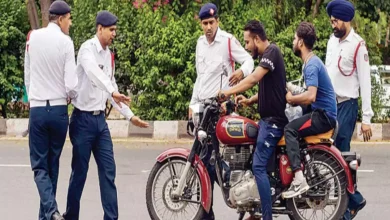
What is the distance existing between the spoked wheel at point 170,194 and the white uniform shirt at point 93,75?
24.5 inches

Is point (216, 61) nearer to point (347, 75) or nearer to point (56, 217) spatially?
point (347, 75)

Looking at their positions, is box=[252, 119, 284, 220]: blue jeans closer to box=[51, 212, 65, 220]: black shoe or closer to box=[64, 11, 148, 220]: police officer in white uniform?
box=[64, 11, 148, 220]: police officer in white uniform

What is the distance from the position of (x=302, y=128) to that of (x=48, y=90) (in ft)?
6.68

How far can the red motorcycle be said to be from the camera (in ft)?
22.6

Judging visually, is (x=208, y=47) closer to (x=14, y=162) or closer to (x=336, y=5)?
(x=336, y=5)

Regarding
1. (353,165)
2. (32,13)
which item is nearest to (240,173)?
(353,165)

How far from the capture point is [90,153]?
691cm

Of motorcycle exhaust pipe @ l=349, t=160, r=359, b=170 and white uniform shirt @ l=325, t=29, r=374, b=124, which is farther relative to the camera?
white uniform shirt @ l=325, t=29, r=374, b=124

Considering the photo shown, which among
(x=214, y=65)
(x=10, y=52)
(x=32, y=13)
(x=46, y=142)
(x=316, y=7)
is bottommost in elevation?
(x=46, y=142)

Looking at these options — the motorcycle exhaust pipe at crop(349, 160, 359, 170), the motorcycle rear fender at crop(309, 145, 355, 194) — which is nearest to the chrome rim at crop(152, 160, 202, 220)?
the motorcycle rear fender at crop(309, 145, 355, 194)

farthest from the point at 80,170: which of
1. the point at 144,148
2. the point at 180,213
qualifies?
the point at 144,148

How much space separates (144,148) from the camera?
43.2 ft

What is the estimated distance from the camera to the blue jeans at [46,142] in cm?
673

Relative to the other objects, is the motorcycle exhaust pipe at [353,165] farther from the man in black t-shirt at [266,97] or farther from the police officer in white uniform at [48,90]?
the police officer in white uniform at [48,90]
